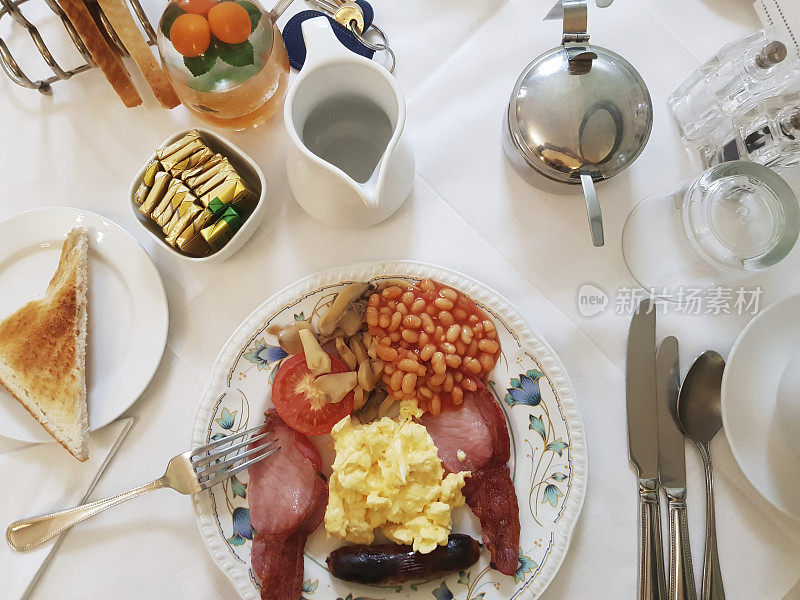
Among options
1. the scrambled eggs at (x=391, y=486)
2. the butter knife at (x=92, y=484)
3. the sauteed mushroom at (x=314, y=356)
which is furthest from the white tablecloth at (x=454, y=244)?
the scrambled eggs at (x=391, y=486)

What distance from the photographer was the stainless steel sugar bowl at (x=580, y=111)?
2.79ft

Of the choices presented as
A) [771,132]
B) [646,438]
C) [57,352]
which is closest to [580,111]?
[771,132]

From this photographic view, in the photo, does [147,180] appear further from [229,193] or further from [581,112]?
[581,112]

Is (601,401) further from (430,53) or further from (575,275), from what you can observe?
(430,53)

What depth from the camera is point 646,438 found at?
912 millimetres

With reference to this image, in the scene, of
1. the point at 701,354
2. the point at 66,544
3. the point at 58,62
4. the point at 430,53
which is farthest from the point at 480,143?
the point at 66,544

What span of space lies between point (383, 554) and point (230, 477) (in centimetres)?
26

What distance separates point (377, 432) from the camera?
865 millimetres

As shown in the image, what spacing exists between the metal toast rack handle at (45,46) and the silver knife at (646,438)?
0.91 m

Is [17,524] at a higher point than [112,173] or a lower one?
lower

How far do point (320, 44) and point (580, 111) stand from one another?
378 millimetres

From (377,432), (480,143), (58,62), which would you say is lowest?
(377,432)

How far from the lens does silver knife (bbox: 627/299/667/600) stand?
90 cm

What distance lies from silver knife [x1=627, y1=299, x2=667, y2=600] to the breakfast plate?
4.1 inches
